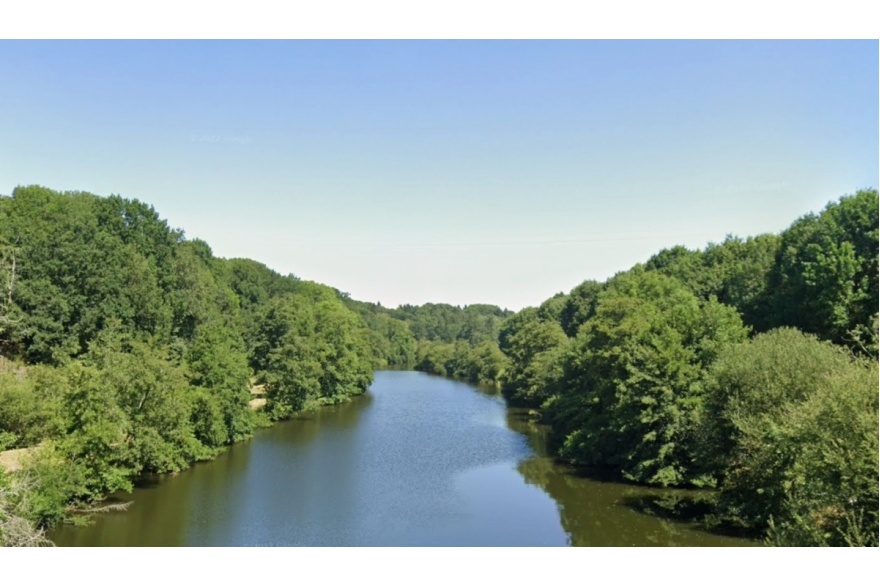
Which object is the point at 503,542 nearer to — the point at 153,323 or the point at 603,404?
the point at 603,404

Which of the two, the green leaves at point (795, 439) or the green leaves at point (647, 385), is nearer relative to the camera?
the green leaves at point (795, 439)

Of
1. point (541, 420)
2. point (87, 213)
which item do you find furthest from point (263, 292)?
point (541, 420)

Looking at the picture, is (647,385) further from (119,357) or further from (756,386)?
(119,357)

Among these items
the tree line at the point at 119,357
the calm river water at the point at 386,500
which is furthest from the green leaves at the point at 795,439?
the tree line at the point at 119,357

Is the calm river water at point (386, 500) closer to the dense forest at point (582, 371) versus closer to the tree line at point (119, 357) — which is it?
the dense forest at point (582, 371)

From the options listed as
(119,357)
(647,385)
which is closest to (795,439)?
(647,385)
